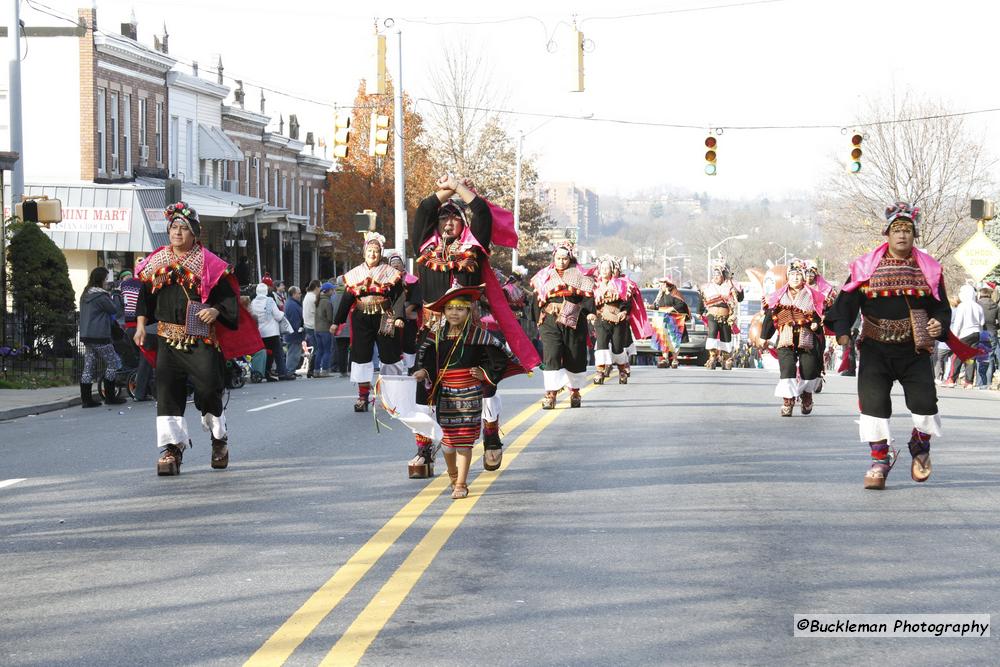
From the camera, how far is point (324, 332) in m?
28.3

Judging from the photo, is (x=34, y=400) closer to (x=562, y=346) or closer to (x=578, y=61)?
(x=562, y=346)

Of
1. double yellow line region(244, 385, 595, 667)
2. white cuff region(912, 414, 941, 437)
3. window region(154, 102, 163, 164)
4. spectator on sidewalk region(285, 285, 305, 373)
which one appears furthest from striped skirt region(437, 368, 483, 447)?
window region(154, 102, 163, 164)

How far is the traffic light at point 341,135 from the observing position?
29.7 meters

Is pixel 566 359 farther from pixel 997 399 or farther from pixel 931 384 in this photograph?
pixel 997 399

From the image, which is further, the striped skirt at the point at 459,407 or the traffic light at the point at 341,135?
the traffic light at the point at 341,135

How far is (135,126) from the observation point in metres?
45.8

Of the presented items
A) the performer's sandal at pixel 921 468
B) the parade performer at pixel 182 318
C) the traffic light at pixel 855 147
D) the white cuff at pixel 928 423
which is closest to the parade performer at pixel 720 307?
the traffic light at pixel 855 147

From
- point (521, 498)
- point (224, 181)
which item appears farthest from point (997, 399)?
point (224, 181)

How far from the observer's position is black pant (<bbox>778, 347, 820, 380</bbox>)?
17156 mm

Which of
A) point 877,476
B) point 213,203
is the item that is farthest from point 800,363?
point 213,203

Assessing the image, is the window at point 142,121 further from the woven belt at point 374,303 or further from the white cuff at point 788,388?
the white cuff at point 788,388

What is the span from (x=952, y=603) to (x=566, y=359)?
11.1m

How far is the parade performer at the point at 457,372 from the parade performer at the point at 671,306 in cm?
2027

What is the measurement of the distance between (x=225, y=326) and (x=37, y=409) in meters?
8.20
